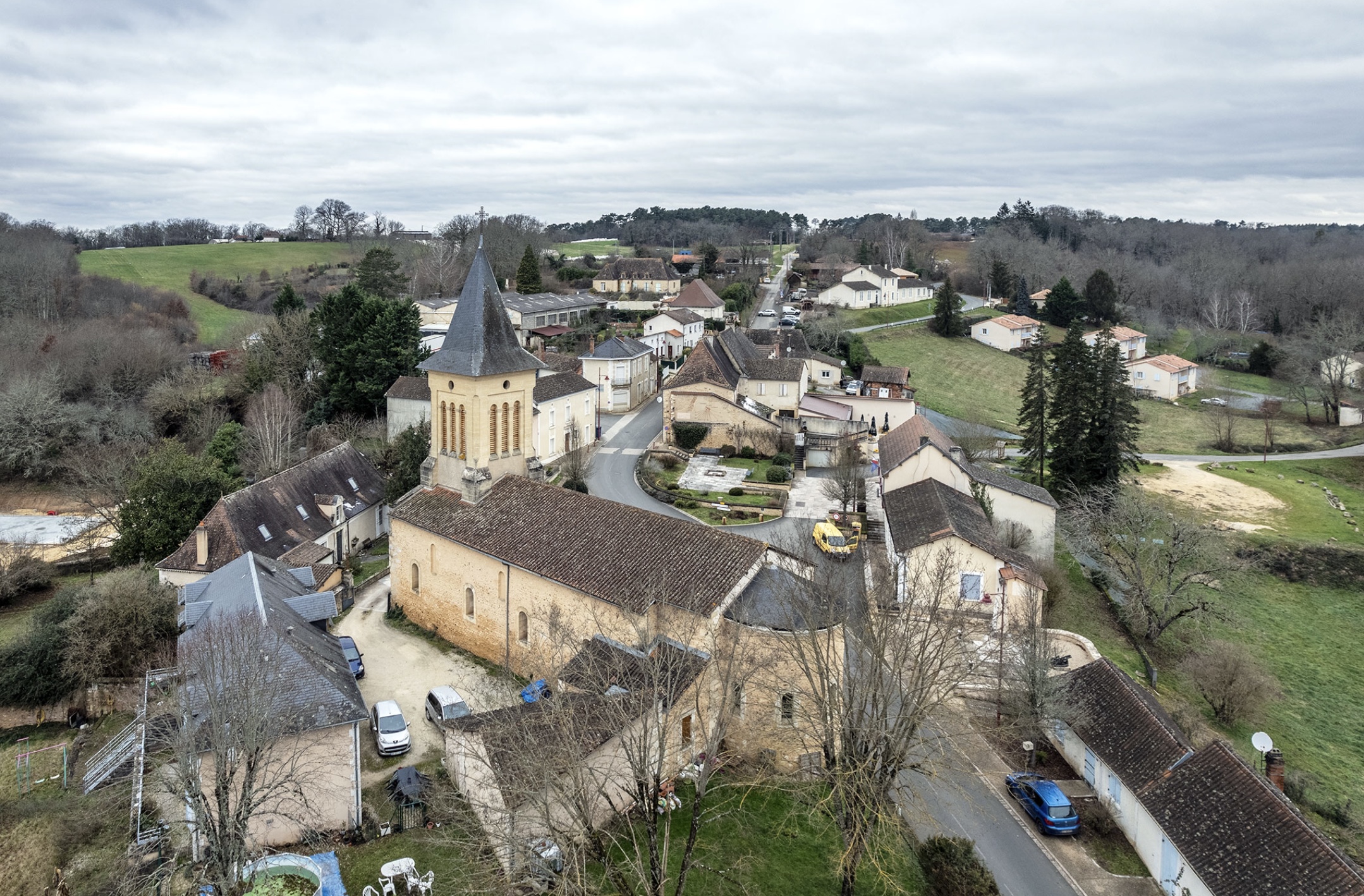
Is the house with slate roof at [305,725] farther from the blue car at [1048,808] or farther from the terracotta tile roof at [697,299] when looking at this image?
the terracotta tile roof at [697,299]

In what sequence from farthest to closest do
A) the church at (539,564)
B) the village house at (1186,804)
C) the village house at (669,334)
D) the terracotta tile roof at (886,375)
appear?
the village house at (669,334), the terracotta tile roof at (886,375), the church at (539,564), the village house at (1186,804)

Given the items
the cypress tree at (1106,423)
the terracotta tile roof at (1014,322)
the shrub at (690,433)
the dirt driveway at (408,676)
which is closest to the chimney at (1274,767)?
the dirt driveway at (408,676)

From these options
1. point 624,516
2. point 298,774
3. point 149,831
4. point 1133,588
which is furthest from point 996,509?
point 149,831

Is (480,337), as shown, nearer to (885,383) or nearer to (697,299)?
(885,383)

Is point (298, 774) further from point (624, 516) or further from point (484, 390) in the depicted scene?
point (484, 390)

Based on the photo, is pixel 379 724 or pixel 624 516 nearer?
pixel 379 724

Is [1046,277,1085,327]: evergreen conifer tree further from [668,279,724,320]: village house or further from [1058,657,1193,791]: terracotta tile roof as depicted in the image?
[1058,657,1193,791]: terracotta tile roof

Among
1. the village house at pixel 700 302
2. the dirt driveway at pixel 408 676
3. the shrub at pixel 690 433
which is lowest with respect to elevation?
the dirt driveway at pixel 408 676
